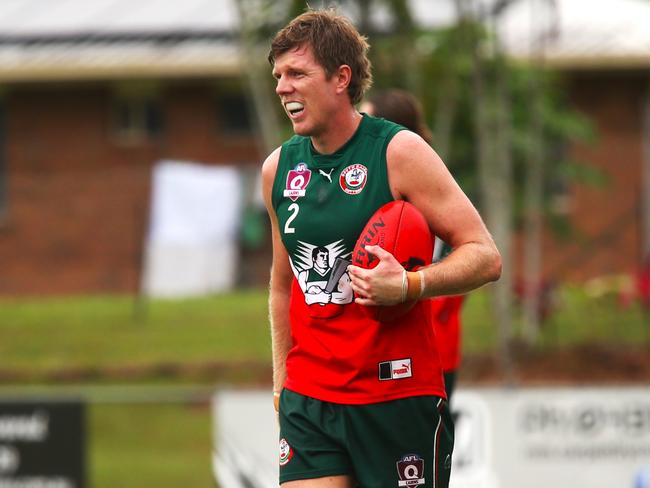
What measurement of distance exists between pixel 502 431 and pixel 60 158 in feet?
49.0

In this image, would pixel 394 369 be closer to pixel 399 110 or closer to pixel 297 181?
pixel 297 181

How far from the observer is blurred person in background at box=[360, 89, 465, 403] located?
17.4 feet

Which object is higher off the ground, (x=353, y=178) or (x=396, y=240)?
(x=353, y=178)

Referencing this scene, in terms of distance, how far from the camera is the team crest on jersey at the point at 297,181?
3.81 metres

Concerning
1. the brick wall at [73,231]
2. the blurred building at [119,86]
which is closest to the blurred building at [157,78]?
the blurred building at [119,86]

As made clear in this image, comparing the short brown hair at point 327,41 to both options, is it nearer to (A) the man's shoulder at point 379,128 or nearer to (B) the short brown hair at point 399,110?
(A) the man's shoulder at point 379,128

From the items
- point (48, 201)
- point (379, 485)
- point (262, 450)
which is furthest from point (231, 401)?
point (48, 201)

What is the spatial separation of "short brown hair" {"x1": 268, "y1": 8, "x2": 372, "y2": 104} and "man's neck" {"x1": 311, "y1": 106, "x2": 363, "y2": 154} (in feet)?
0.30

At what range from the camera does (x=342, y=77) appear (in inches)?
148

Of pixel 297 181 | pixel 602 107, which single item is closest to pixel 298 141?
pixel 297 181

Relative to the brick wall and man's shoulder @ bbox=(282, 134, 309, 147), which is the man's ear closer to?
man's shoulder @ bbox=(282, 134, 309, 147)

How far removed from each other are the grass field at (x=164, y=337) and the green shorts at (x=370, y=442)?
26.3ft

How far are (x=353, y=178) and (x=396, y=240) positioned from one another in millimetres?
259

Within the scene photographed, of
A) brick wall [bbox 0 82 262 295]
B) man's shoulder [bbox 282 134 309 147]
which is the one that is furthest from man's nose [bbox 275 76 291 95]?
brick wall [bbox 0 82 262 295]
